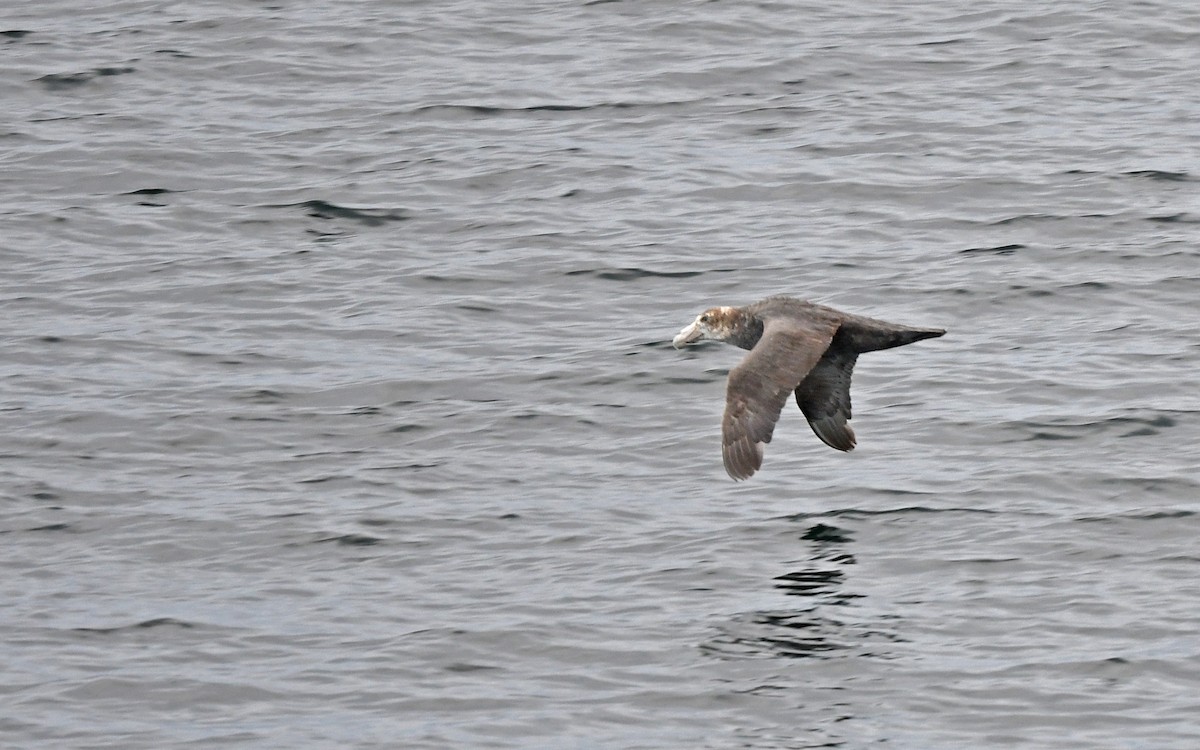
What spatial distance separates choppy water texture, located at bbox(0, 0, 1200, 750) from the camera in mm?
9539

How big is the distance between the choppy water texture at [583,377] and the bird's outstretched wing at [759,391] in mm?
603

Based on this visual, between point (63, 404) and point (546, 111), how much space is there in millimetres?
7399

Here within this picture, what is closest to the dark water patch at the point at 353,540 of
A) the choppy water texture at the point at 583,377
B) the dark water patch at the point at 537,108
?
the choppy water texture at the point at 583,377

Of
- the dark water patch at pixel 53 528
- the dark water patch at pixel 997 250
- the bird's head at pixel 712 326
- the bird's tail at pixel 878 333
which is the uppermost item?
the bird's tail at pixel 878 333

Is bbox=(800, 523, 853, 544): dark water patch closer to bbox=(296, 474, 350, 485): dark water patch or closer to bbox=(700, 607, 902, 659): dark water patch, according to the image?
bbox=(700, 607, 902, 659): dark water patch

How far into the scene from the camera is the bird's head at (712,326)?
484 inches

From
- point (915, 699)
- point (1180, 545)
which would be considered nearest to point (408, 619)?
point (915, 699)

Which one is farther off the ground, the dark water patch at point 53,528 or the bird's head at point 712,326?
the bird's head at point 712,326

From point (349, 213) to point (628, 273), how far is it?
287cm

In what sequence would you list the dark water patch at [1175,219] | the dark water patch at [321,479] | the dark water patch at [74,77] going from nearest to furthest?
the dark water patch at [321,479] < the dark water patch at [1175,219] < the dark water patch at [74,77]

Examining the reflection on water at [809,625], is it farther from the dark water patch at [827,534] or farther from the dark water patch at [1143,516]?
the dark water patch at [1143,516]

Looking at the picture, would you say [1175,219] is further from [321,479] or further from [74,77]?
[74,77]

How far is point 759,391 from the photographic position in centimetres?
1084

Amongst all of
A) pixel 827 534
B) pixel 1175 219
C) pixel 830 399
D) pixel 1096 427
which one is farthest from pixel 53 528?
pixel 1175 219
